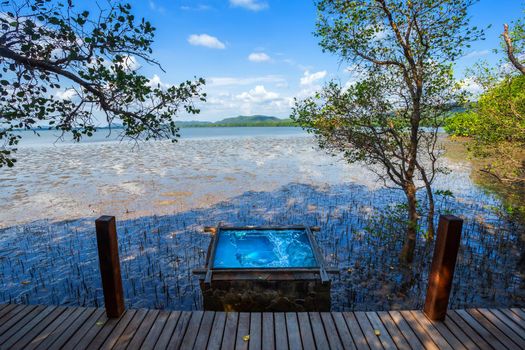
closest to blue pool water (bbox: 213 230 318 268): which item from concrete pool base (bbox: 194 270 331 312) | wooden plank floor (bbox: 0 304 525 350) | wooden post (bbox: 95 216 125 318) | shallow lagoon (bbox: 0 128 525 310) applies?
concrete pool base (bbox: 194 270 331 312)

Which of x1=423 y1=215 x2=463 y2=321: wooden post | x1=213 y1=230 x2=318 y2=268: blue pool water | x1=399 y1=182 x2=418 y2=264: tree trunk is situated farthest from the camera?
x1=399 y1=182 x2=418 y2=264: tree trunk

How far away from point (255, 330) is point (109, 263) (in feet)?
9.52

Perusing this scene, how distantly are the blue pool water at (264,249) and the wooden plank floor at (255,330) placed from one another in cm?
371

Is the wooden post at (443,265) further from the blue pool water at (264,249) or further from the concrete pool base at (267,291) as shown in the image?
the blue pool water at (264,249)

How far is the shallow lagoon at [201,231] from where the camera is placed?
10.4 metres

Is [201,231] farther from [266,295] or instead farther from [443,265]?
[443,265]

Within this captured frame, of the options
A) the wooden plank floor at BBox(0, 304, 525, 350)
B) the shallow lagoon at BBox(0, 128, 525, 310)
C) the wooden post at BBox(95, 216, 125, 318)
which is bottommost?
the shallow lagoon at BBox(0, 128, 525, 310)

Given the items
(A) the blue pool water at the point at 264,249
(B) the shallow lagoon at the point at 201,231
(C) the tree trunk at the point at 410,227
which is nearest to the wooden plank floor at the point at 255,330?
(A) the blue pool water at the point at 264,249

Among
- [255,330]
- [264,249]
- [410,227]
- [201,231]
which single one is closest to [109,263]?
[255,330]

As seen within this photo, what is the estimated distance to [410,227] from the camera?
11320 mm

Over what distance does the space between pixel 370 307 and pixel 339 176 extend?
1937 centimetres

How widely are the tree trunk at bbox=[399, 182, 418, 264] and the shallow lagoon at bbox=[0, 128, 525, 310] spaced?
0.54 m

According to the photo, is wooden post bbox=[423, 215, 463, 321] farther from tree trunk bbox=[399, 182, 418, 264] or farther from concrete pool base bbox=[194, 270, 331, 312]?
tree trunk bbox=[399, 182, 418, 264]

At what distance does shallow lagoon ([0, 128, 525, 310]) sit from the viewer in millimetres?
10406
